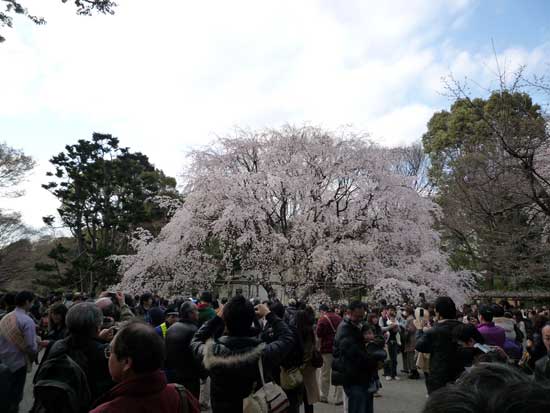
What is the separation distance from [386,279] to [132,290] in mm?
11605

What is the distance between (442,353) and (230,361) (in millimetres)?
2452

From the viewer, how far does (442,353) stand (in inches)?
166

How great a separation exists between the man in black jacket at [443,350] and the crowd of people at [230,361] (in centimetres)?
1

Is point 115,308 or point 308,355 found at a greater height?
point 115,308

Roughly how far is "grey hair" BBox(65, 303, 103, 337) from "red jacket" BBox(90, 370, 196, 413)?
3.21 feet

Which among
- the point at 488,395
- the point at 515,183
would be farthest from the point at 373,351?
the point at 515,183

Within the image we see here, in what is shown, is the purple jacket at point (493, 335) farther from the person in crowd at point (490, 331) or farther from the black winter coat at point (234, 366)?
the black winter coat at point (234, 366)

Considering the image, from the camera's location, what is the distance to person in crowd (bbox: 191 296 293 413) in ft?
9.93


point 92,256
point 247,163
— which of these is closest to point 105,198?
point 92,256

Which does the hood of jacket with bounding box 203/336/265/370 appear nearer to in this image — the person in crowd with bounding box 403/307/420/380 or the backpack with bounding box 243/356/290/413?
the backpack with bounding box 243/356/290/413

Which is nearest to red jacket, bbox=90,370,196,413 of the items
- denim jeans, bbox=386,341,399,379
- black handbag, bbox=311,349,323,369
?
black handbag, bbox=311,349,323,369

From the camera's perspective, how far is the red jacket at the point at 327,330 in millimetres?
7715

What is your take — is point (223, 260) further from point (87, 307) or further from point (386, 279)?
point (87, 307)

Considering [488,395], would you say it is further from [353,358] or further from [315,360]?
[315,360]
